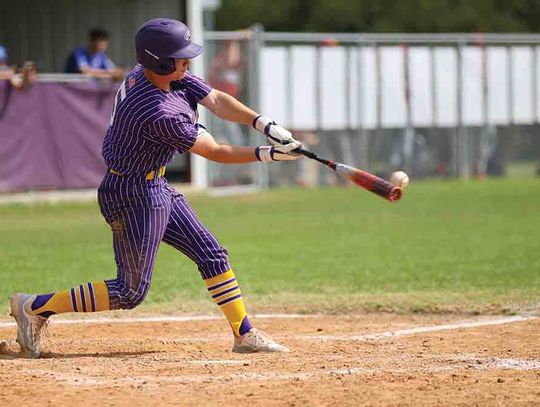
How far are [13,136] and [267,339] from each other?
1081 centimetres

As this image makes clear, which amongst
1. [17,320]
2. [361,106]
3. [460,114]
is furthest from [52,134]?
[17,320]

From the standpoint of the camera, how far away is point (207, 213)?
658 inches

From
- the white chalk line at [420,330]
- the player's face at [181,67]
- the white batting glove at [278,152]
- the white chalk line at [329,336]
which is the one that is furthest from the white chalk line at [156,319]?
the player's face at [181,67]

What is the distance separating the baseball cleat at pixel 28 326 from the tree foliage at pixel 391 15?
75.9ft

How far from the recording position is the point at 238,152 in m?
6.73

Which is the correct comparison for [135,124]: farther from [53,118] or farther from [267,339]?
[53,118]

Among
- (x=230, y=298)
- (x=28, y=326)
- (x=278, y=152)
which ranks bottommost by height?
(x=28, y=326)

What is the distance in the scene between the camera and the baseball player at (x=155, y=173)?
6590 millimetres

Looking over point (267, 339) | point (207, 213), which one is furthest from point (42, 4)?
point (267, 339)

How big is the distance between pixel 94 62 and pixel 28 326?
38.4ft

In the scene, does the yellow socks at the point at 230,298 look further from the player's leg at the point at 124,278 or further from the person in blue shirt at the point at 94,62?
the person in blue shirt at the point at 94,62

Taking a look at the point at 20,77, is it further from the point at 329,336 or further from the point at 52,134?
the point at 329,336

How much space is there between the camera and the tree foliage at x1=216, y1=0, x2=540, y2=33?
1162 inches

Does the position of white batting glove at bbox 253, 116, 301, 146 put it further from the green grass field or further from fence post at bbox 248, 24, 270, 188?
fence post at bbox 248, 24, 270, 188
